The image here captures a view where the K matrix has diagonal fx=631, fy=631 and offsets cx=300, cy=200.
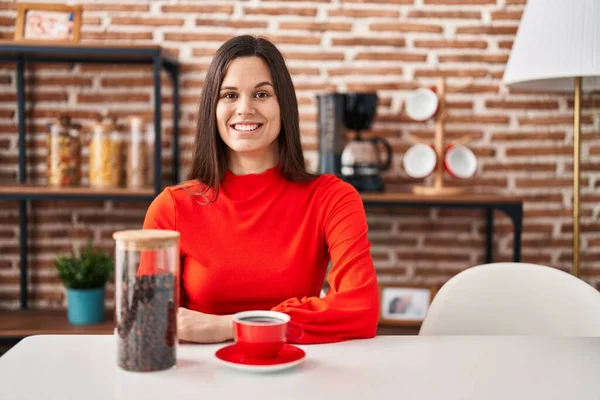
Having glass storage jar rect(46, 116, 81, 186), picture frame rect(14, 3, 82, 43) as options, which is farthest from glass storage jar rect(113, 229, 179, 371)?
picture frame rect(14, 3, 82, 43)

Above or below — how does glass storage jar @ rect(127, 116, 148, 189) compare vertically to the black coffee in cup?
above

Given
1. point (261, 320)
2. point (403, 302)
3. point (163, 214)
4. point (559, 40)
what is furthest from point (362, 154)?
point (261, 320)

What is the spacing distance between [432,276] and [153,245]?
1955 millimetres

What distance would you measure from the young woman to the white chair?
0.27m

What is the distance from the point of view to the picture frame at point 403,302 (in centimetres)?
250

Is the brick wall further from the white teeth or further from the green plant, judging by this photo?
the white teeth

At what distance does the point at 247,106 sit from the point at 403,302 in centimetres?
132

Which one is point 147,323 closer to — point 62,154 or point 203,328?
point 203,328

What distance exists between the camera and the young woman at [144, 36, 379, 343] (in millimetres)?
1445

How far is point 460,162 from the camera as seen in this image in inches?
98.1

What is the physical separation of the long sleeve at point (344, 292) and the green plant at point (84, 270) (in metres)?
1.27

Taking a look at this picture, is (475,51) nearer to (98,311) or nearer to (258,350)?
(98,311)

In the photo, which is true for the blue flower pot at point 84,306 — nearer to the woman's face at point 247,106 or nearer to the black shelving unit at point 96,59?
the black shelving unit at point 96,59

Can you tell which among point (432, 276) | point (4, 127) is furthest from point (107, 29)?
point (432, 276)
